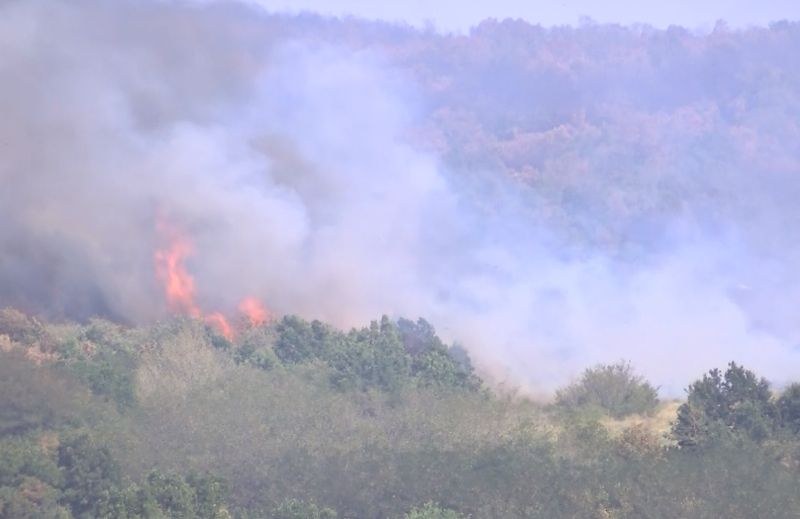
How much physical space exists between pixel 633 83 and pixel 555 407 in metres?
67.8

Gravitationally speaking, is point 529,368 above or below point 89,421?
above

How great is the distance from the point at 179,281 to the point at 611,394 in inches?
654

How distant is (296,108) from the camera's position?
6462cm

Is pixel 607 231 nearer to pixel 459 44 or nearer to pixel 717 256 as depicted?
pixel 717 256

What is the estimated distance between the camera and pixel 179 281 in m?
49.5

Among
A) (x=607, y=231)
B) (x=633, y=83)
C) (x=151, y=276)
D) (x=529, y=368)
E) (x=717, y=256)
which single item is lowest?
(x=529, y=368)

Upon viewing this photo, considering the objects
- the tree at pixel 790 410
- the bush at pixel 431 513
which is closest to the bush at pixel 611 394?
the tree at pixel 790 410

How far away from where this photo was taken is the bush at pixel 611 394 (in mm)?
38719

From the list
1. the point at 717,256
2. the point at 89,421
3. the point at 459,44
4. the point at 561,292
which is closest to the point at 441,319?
the point at 561,292

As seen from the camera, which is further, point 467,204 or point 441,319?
point 467,204

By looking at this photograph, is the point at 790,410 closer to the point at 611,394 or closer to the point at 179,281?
the point at 611,394

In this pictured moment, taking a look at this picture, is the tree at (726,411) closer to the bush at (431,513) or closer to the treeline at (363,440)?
the treeline at (363,440)

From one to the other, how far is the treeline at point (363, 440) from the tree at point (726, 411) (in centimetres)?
5

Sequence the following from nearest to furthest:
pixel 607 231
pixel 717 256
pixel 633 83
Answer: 1. pixel 717 256
2. pixel 607 231
3. pixel 633 83
